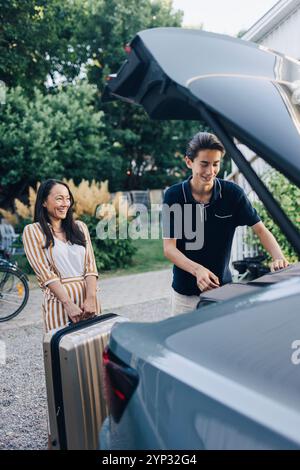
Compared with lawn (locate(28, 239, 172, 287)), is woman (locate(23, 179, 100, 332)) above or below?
above

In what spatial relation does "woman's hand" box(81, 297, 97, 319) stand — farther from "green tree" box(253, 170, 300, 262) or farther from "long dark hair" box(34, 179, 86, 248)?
"green tree" box(253, 170, 300, 262)

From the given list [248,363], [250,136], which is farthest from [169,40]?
[248,363]

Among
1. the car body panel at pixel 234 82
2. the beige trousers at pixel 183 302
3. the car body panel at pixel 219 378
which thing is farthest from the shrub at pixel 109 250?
the car body panel at pixel 219 378

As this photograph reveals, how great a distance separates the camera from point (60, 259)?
2709 millimetres

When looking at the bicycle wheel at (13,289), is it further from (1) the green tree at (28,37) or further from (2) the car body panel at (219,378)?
(1) the green tree at (28,37)

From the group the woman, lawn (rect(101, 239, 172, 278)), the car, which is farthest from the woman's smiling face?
lawn (rect(101, 239, 172, 278))

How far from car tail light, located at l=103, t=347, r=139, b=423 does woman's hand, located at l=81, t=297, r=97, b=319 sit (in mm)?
1284

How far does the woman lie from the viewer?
8.66 feet

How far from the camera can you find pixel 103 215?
30.1 feet

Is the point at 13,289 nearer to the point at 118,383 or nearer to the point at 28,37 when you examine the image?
the point at 118,383

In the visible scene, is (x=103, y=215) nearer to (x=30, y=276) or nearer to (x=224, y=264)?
(x=30, y=276)

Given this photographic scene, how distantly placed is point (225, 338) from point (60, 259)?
5.57 feet

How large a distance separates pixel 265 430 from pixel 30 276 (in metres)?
8.48

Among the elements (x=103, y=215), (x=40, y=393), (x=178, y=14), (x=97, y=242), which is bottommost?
(x=40, y=393)
